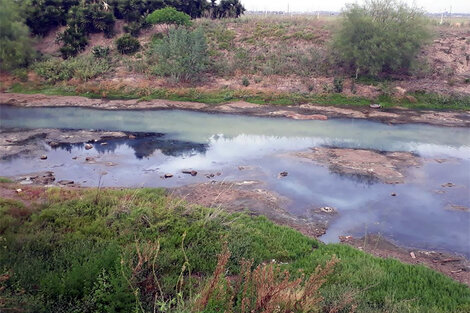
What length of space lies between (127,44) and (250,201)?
22.7 metres

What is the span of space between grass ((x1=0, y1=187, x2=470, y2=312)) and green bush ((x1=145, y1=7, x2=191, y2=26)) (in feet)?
76.6

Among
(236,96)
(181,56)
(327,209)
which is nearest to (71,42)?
(181,56)

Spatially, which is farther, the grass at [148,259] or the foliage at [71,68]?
the foliage at [71,68]

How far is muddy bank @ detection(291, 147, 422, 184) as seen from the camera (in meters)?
14.2

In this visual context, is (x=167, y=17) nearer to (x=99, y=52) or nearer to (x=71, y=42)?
(x=99, y=52)

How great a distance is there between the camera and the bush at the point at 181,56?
26328 millimetres

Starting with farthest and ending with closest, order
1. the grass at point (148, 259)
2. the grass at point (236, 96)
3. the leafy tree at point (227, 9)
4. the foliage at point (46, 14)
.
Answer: the leafy tree at point (227, 9), the foliage at point (46, 14), the grass at point (236, 96), the grass at point (148, 259)

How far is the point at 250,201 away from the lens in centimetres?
1182

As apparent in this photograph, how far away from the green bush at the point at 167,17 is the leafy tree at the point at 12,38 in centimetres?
944

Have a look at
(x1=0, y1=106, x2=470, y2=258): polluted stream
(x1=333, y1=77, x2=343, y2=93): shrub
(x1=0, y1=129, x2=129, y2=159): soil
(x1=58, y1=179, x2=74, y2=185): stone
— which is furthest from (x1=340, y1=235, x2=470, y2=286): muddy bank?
(x1=333, y1=77, x2=343, y2=93): shrub

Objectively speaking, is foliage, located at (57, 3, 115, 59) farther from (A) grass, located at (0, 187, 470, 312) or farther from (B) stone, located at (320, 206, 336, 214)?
(B) stone, located at (320, 206, 336, 214)

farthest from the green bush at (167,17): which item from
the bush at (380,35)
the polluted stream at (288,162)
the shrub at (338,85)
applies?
the shrub at (338,85)

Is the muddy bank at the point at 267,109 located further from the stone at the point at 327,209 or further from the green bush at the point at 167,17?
the stone at the point at 327,209

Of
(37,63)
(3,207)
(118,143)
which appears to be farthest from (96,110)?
(3,207)
